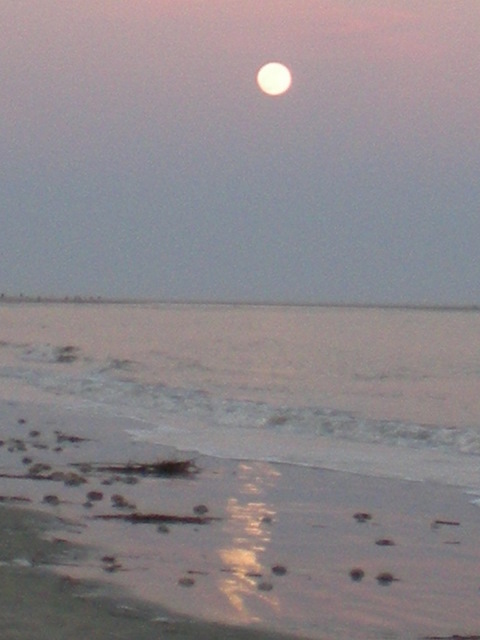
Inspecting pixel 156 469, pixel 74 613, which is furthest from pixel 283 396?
pixel 74 613

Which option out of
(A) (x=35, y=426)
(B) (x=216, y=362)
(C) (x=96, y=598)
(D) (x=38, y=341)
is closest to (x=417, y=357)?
(B) (x=216, y=362)

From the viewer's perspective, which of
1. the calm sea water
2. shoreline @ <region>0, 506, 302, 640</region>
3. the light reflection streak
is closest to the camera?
shoreline @ <region>0, 506, 302, 640</region>

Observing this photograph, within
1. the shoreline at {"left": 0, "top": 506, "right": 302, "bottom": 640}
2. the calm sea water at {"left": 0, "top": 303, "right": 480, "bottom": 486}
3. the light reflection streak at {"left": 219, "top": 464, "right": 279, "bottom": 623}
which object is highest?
the shoreline at {"left": 0, "top": 506, "right": 302, "bottom": 640}

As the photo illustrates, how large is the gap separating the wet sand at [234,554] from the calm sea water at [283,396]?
8.88 feet

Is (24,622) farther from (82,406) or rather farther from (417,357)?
(417,357)

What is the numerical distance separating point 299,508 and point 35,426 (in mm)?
8096

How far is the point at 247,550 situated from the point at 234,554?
20cm

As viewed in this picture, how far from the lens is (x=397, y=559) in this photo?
27.8ft

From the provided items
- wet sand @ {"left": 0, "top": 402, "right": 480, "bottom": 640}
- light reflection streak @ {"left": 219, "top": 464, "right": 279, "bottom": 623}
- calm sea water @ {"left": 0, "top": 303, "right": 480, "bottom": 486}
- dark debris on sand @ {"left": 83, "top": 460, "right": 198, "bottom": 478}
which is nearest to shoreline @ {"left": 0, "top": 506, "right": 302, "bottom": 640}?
wet sand @ {"left": 0, "top": 402, "right": 480, "bottom": 640}

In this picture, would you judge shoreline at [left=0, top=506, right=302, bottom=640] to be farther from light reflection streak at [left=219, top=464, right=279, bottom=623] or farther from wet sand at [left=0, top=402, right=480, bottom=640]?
light reflection streak at [left=219, top=464, right=279, bottom=623]

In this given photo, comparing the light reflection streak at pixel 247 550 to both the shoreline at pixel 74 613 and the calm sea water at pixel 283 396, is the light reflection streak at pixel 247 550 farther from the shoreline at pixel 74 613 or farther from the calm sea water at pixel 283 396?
the calm sea water at pixel 283 396

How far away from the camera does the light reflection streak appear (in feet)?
23.2

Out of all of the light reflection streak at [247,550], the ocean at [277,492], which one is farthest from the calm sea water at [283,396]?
the light reflection streak at [247,550]

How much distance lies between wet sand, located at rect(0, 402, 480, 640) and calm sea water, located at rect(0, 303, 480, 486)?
8.88 ft
